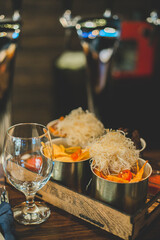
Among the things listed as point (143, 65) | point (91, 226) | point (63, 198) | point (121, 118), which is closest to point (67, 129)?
point (63, 198)

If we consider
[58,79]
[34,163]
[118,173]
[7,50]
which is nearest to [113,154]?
[118,173]

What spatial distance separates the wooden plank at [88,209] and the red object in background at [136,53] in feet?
9.21

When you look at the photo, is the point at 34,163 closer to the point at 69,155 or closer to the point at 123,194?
the point at 69,155

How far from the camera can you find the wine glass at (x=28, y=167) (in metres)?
1.12

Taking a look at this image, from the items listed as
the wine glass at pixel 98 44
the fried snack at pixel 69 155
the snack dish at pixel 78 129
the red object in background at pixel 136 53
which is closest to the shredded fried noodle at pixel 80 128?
the snack dish at pixel 78 129

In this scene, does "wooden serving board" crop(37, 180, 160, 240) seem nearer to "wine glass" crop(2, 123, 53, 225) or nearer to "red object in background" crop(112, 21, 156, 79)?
"wine glass" crop(2, 123, 53, 225)

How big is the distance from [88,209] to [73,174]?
0.16 meters

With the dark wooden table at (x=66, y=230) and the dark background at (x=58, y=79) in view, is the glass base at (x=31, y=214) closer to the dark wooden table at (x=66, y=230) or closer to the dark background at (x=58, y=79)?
the dark wooden table at (x=66, y=230)

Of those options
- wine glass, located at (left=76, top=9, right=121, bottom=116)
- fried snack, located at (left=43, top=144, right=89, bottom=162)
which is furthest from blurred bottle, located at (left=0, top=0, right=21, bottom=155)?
fried snack, located at (left=43, top=144, right=89, bottom=162)

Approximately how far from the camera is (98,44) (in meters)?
2.94

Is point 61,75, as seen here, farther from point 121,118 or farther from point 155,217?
point 155,217

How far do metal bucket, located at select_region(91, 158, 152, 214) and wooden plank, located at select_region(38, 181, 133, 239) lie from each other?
35 mm

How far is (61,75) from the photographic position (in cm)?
385

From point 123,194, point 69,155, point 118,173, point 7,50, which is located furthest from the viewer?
point 7,50
